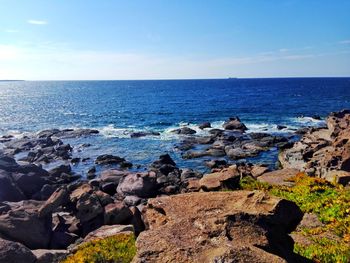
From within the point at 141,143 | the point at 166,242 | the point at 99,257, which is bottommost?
the point at 141,143

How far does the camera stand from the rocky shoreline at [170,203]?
9.34 m

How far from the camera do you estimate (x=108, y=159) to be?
5403 centimetres

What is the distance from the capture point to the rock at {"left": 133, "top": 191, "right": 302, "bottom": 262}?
333 inches

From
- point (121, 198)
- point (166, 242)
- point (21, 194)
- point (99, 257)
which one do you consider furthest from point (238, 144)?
point (166, 242)

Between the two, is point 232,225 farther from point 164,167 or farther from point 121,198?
point 164,167

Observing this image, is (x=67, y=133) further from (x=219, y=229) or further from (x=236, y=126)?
(x=219, y=229)

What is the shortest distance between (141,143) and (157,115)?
38.9 m

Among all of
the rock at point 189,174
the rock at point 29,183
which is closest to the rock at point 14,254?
the rock at point 29,183

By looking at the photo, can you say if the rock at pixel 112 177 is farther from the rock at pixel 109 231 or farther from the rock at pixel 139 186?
the rock at pixel 109 231

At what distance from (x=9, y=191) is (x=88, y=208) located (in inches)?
453

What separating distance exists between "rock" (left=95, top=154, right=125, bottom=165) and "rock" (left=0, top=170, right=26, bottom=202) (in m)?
18.6

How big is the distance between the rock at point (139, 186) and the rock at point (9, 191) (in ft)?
30.1

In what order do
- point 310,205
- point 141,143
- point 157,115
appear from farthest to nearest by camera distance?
point 157,115
point 141,143
point 310,205

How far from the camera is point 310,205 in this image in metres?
18.7
